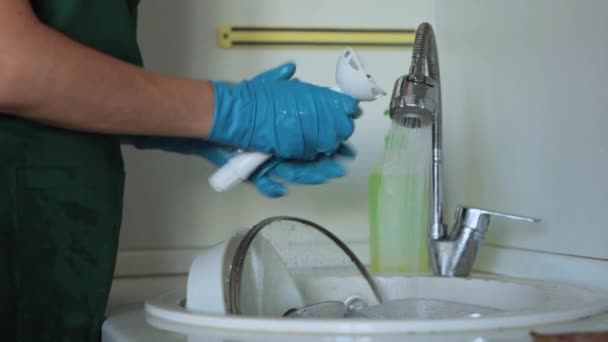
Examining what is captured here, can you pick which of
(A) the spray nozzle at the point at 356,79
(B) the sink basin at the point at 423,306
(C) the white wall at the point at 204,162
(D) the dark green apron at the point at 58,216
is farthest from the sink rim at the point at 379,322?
(C) the white wall at the point at 204,162

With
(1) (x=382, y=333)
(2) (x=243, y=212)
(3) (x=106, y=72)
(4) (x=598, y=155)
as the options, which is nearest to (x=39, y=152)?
(3) (x=106, y=72)

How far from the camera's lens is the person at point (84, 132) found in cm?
77

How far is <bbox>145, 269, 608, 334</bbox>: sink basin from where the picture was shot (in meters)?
0.67

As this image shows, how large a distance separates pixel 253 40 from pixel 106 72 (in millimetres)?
622

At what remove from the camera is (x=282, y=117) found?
3.04 ft

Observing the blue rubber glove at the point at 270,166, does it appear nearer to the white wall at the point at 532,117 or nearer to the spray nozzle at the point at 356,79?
the spray nozzle at the point at 356,79

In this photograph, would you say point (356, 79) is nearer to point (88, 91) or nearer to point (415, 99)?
point (415, 99)

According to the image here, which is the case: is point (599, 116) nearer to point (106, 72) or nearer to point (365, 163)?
point (365, 163)

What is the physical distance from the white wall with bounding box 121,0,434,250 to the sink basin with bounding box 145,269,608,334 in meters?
0.32

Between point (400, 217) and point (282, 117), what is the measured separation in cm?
37

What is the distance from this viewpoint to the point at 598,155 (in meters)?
1.01

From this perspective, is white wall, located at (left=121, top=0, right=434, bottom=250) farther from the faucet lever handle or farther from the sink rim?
the sink rim

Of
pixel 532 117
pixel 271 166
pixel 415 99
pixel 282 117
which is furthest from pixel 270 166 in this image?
pixel 532 117

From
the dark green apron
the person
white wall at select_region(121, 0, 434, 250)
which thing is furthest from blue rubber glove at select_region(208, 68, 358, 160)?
white wall at select_region(121, 0, 434, 250)
